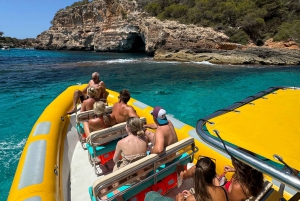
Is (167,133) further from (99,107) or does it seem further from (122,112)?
(99,107)

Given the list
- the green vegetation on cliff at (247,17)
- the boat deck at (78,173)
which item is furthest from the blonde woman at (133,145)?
the green vegetation on cliff at (247,17)

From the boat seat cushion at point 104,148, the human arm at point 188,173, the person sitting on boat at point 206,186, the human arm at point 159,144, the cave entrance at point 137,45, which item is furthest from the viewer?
the cave entrance at point 137,45

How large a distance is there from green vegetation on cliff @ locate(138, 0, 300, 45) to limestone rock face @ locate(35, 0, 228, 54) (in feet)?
9.52

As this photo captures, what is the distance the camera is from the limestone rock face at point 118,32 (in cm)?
2761

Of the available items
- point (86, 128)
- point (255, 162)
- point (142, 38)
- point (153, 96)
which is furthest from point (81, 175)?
point (142, 38)

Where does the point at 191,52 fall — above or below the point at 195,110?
above

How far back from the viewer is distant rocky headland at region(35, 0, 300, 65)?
21870mm

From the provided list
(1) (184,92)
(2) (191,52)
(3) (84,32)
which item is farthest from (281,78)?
(3) (84,32)

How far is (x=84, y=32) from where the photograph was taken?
1977 inches

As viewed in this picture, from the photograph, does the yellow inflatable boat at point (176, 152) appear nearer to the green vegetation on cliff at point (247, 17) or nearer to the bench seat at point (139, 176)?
the bench seat at point (139, 176)

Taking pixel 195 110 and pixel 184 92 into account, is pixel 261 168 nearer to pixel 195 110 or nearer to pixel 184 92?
pixel 195 110

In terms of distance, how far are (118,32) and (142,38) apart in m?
7.17

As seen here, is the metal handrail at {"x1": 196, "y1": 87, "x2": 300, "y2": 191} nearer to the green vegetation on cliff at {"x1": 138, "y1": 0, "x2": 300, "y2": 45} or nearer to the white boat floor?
the white boat floor

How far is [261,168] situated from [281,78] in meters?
16.0
